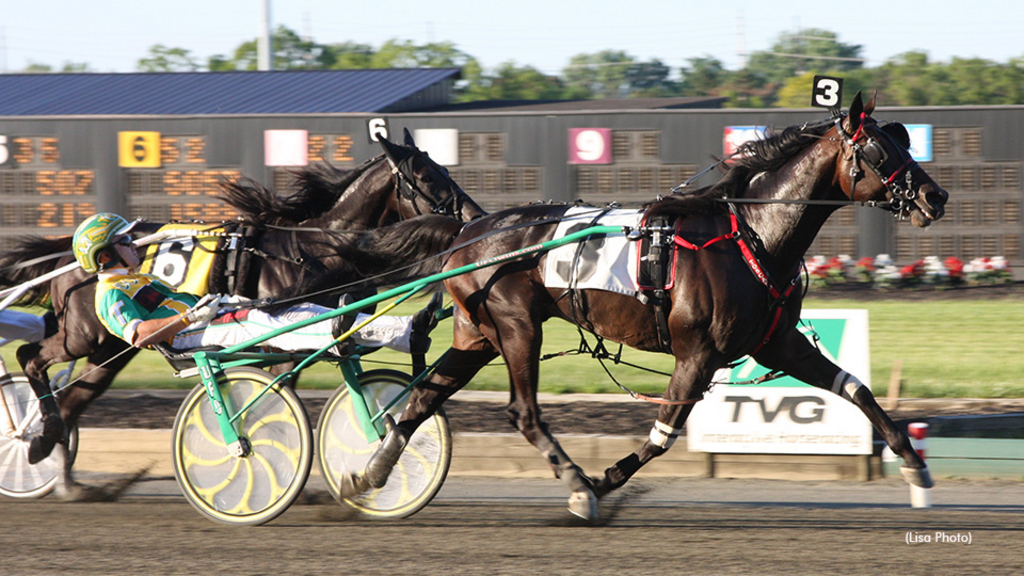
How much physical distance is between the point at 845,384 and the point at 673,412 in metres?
0.88

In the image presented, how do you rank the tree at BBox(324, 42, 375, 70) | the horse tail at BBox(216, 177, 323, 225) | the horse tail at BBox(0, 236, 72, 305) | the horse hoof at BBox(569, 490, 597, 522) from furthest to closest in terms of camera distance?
the tree at BBox(324, 42, 375, 70) < the horse tail at BBox(216, 177, 323, 225) < the horse tail at BBox(0, 236, 72, 305) < the horse hoof at BBox(569, 490, 597, 522)

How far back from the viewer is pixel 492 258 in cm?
572

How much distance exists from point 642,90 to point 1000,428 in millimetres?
59069

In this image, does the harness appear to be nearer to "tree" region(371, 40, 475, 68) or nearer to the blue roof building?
the blue roof building

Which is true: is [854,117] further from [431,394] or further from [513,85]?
[513,85]

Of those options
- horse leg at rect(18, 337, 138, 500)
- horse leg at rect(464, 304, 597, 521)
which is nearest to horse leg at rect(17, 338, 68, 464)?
horse leg at rect(18, 337, 138, 500)

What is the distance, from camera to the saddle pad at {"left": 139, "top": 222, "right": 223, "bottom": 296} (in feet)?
22.4

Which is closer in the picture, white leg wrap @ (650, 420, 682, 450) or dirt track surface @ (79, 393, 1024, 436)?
white leg wrap @ (650, 420, 682, 450)

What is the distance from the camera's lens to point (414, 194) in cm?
711

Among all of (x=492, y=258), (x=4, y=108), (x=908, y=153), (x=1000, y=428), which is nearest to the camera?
(x=908, y=153)

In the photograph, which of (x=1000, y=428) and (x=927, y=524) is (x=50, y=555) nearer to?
(x=927, y=524)

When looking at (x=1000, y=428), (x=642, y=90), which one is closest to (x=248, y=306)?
(x=1000, y=428)

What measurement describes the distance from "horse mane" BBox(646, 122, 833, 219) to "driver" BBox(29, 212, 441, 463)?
1.44 meters

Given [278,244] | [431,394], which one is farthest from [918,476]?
[278,244]
